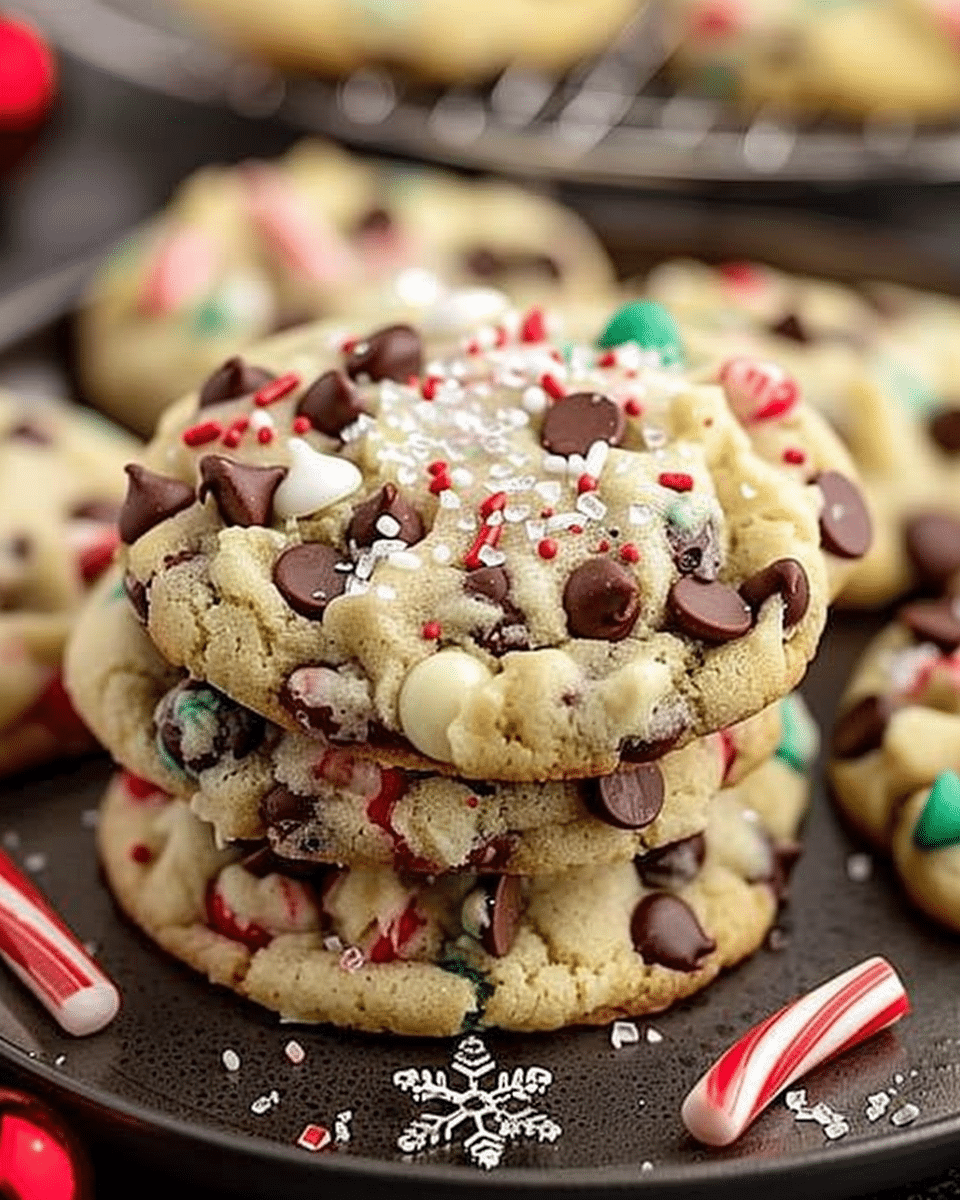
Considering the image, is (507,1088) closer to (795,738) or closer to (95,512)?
(795,738)

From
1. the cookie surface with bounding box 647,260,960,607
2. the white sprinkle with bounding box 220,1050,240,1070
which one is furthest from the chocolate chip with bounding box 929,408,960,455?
the white sprinkle with bounding box 220,1050,240,1070

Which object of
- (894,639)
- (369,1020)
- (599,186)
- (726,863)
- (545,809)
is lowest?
(599,186)

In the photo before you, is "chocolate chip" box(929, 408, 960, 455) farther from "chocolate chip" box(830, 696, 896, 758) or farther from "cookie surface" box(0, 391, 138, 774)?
"cookie surface" box(0, 391, 138, 774)

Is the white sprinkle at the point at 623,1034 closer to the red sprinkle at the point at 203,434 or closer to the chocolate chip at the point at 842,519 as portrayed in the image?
the chocolate chip at the point at 842,519

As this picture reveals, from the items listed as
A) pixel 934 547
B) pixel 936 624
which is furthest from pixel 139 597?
pixel 934 547

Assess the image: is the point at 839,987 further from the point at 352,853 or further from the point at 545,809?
the point at 352,853

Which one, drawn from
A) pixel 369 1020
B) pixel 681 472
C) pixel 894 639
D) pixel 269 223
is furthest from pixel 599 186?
pixel 369 1020
